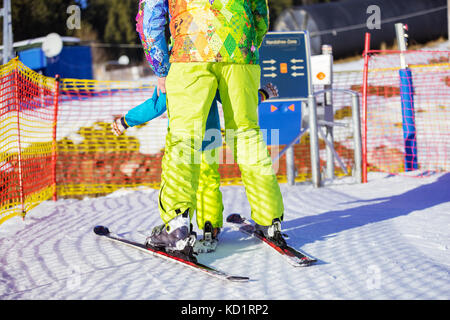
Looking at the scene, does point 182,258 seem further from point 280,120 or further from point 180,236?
point 280,120

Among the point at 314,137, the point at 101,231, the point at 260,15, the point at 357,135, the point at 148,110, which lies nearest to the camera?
the point at 260,15

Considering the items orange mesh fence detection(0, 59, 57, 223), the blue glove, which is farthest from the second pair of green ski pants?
orange mesh fence detection(0, 59, 57, 223)

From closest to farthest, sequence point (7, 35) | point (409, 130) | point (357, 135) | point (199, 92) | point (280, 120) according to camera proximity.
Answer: point (199, 92), point (280, 120), point (357, 135), point (409, 130), point (7, 35)

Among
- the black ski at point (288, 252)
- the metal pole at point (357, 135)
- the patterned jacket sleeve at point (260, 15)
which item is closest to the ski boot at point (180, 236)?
the black ski at point (288, 252)

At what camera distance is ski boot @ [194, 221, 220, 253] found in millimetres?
3145

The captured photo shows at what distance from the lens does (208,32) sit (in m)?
2.80

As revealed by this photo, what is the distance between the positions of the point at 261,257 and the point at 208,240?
0.43 meters

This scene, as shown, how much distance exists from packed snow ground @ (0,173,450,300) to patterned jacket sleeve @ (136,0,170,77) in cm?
119

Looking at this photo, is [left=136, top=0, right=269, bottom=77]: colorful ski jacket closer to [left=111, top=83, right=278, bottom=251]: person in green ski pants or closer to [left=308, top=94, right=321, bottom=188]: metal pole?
[left=111, top=83, right=278, bottom=251]: person in green ski pants

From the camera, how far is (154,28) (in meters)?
2.84

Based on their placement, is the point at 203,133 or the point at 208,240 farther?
the point at 208,240

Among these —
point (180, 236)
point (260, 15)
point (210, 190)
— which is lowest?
point (180, 236)

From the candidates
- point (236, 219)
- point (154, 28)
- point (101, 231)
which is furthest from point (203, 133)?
point (101, 231)

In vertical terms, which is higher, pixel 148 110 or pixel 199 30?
pixel 199 30
